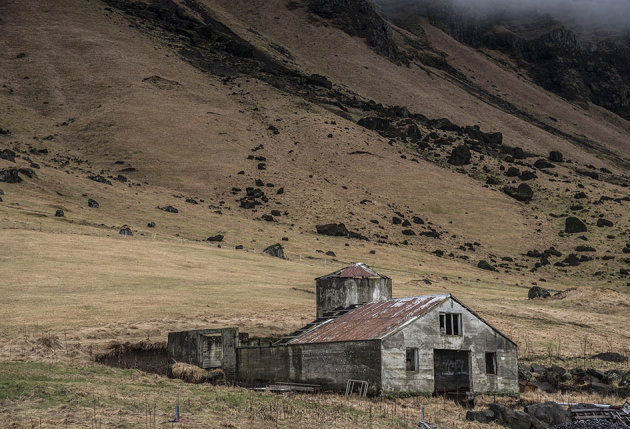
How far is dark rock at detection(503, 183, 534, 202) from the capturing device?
5032 inches

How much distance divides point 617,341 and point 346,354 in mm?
25498

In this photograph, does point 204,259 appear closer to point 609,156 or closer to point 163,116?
point 163,116

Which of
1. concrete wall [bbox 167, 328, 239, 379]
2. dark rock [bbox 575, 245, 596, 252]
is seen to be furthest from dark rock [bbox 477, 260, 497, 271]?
concrete wall [bbox 167, 328, 239, 379]

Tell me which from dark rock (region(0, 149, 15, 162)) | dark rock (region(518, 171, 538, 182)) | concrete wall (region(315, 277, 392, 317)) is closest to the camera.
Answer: concrete wall (region(315, 277, 392, 317))

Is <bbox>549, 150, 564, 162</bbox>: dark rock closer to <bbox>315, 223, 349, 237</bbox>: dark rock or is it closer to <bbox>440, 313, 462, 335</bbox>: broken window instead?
<bbox>315, 223, 349, 237</bbox>: dark rock

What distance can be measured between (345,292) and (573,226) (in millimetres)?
79905

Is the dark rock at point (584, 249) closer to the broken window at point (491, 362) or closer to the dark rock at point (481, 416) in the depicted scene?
the broken window at point (491, 362)

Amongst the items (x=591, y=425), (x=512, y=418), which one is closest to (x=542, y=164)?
(x=512, y=418)

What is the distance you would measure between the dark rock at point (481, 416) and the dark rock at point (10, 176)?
80.4m

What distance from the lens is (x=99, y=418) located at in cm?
2092

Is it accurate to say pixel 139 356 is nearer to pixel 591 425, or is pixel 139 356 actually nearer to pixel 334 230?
pixel 591 425

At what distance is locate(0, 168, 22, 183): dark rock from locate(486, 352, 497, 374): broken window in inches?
2944

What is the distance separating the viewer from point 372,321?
3609cm

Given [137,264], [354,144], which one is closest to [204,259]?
[137,264]
